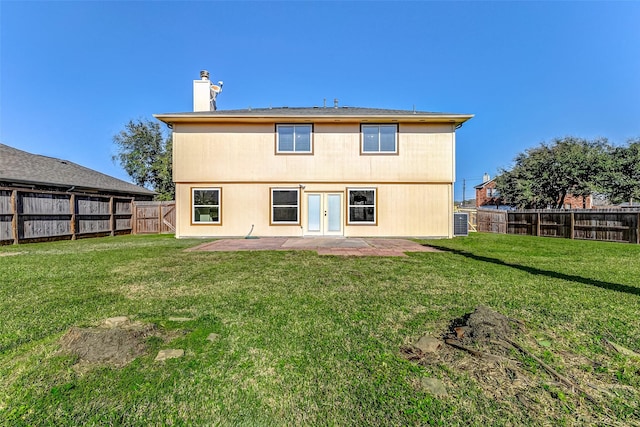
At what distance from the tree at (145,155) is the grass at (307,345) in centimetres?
2243

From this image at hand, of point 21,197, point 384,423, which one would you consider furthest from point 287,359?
point 21,197

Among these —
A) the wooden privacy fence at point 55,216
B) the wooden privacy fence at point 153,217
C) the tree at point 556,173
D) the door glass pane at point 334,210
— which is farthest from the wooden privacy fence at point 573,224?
the wooden privacy fence at point 55,216

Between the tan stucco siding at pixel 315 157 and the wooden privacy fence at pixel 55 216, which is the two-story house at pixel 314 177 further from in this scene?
the wooden privacy fence at pixel 55 216

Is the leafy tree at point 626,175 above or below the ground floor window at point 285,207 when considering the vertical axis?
above

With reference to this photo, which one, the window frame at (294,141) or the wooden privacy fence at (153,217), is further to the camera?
the wooden privacy fence at (153,217)

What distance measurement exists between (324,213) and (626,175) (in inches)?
1011

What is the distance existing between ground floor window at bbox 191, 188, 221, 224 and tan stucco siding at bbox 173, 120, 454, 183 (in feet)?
1.96

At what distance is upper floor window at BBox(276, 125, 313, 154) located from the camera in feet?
36.6

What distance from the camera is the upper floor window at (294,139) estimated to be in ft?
36.6

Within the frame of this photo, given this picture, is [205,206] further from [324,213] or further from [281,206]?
[324,213]

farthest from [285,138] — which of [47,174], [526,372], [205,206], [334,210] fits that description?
[47,174]

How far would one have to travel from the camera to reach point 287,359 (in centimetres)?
214

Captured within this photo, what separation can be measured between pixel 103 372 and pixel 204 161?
10267 millimetres

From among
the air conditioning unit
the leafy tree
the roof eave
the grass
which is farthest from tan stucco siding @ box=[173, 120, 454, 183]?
the leafy tree
